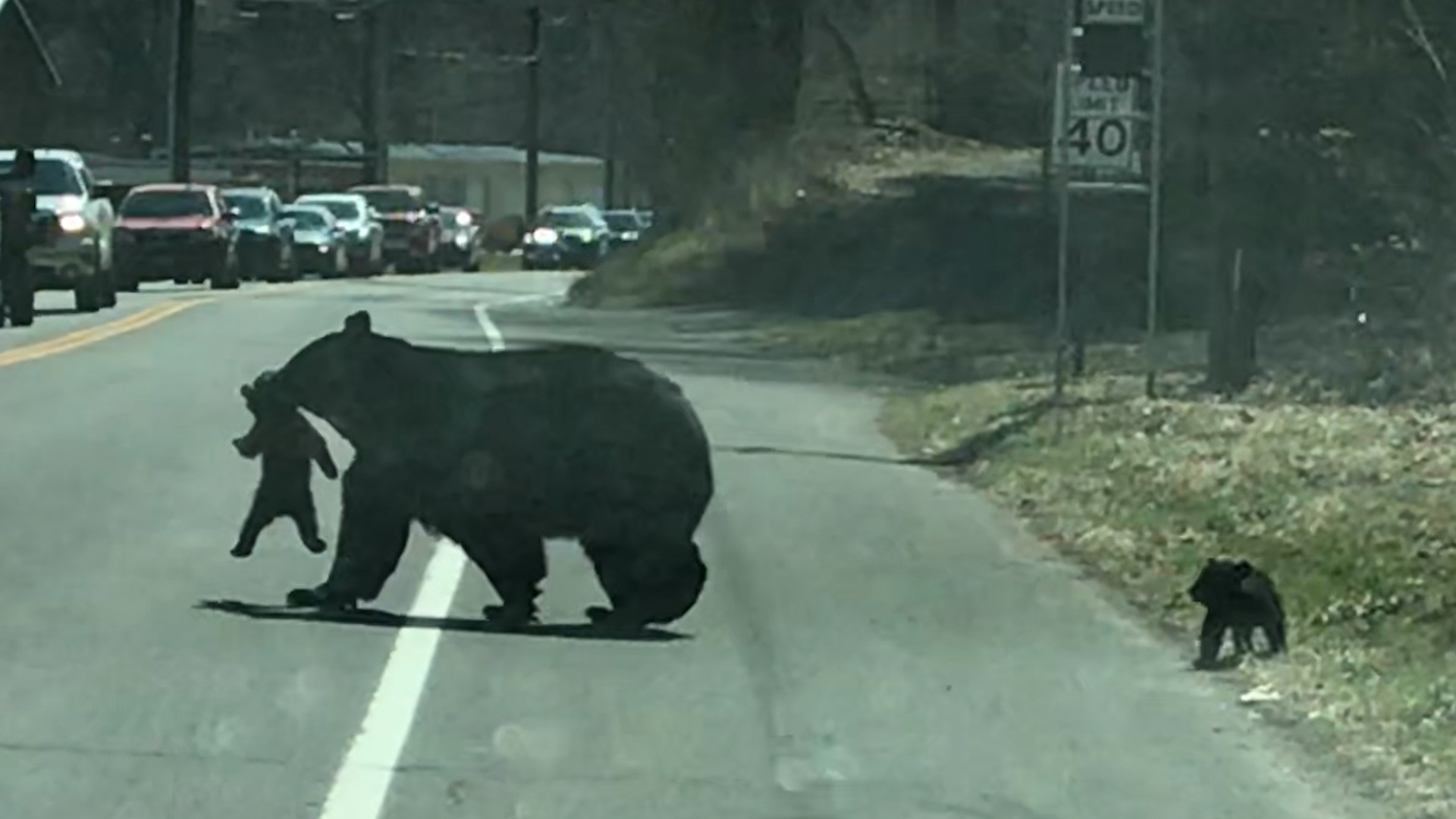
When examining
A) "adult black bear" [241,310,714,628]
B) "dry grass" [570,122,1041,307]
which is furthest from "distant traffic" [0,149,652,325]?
"adult black bear" [241,310,714,628]

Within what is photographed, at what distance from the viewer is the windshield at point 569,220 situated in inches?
3105

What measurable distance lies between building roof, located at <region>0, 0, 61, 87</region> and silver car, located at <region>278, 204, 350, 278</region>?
22.7m

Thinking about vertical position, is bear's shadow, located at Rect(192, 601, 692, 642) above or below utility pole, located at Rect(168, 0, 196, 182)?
below

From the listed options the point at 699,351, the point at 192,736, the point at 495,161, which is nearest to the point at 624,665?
the point at 192,736

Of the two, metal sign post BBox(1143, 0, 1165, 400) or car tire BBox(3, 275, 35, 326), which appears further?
car tire BBox(3, 275, 35, 326)

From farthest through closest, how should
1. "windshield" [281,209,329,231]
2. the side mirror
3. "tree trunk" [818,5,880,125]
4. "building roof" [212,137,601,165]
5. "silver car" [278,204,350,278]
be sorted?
"building roof" [212,137,601,165], "windshield" [281,209,329,231], "silver car" [278,204,350,278], "tree trunk" [818,5,880,125], the side mirror

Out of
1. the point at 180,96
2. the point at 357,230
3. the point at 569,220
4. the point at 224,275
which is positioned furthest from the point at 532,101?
the point at 224,275

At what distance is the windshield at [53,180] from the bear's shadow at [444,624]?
24.6 meters

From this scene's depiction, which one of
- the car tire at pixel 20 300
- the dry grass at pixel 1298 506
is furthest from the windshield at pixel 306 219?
the dry grass at pixel 1298 506

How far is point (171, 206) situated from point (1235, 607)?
3942 centimetres

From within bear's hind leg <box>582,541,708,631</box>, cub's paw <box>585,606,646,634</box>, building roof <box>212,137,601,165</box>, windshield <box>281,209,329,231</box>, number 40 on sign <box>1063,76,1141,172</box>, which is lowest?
windshield <box>281,209,329,231</box>

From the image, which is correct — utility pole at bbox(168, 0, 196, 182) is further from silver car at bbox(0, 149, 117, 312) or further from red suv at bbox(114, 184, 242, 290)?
silver car at bbox(0, 149, 117, 312)

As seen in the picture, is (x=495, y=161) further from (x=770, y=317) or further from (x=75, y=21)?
(x=770, y=317)

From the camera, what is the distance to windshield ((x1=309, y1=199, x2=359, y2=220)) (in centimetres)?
6241
